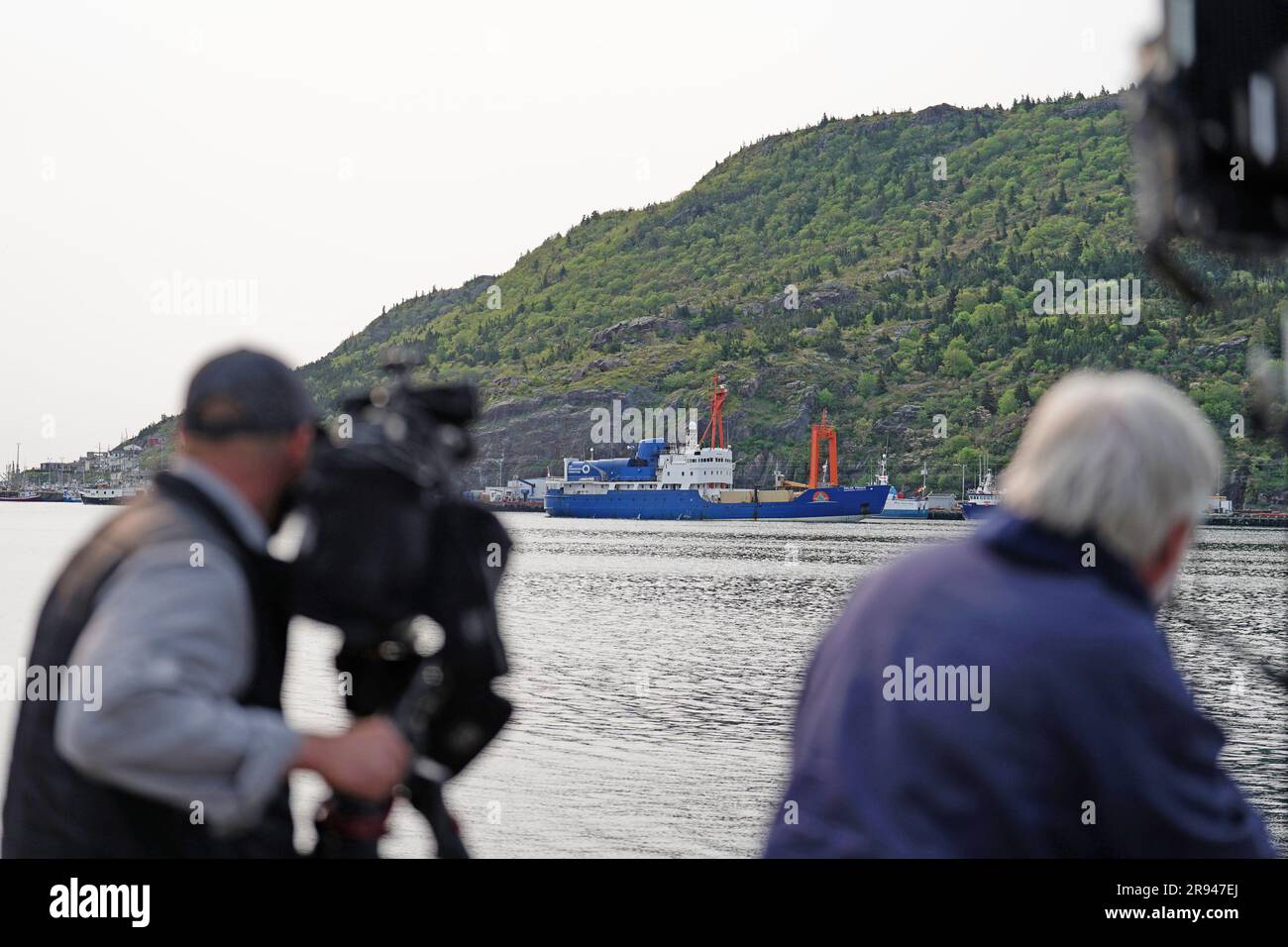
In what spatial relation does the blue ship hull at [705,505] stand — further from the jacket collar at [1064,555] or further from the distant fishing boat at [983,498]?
the jacket collar at [1064,555]

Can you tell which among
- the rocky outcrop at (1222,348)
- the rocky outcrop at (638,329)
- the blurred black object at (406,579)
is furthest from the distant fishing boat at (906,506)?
the blurred black object at (406,579)

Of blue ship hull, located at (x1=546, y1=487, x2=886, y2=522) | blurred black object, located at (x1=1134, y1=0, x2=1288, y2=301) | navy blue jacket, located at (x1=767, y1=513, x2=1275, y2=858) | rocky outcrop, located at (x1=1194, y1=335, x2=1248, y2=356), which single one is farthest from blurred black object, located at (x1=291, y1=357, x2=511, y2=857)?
rocky outcrop, located at (x1=1194, y1=335, x2=1248, y2=356)

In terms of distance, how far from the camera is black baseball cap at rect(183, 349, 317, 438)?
2.10 meters

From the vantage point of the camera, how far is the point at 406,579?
2061 mm

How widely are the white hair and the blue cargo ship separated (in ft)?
348

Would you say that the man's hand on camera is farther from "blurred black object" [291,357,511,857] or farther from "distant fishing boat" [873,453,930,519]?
"distant fishing boat" [873,453,930,519]

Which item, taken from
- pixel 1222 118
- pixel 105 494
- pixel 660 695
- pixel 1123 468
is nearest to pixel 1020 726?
pixel 1123 468

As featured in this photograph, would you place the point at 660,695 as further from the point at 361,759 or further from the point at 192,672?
the point at 192,672

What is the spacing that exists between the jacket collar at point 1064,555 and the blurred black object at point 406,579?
0.79 metres

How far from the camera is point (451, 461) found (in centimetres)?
222

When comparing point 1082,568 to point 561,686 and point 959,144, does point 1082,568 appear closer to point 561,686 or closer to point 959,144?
point 561,686

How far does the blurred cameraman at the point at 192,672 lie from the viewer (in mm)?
1912

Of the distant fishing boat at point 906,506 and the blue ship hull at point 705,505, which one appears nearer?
the blue ship hull at point 705,505

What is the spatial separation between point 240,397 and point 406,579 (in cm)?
38
